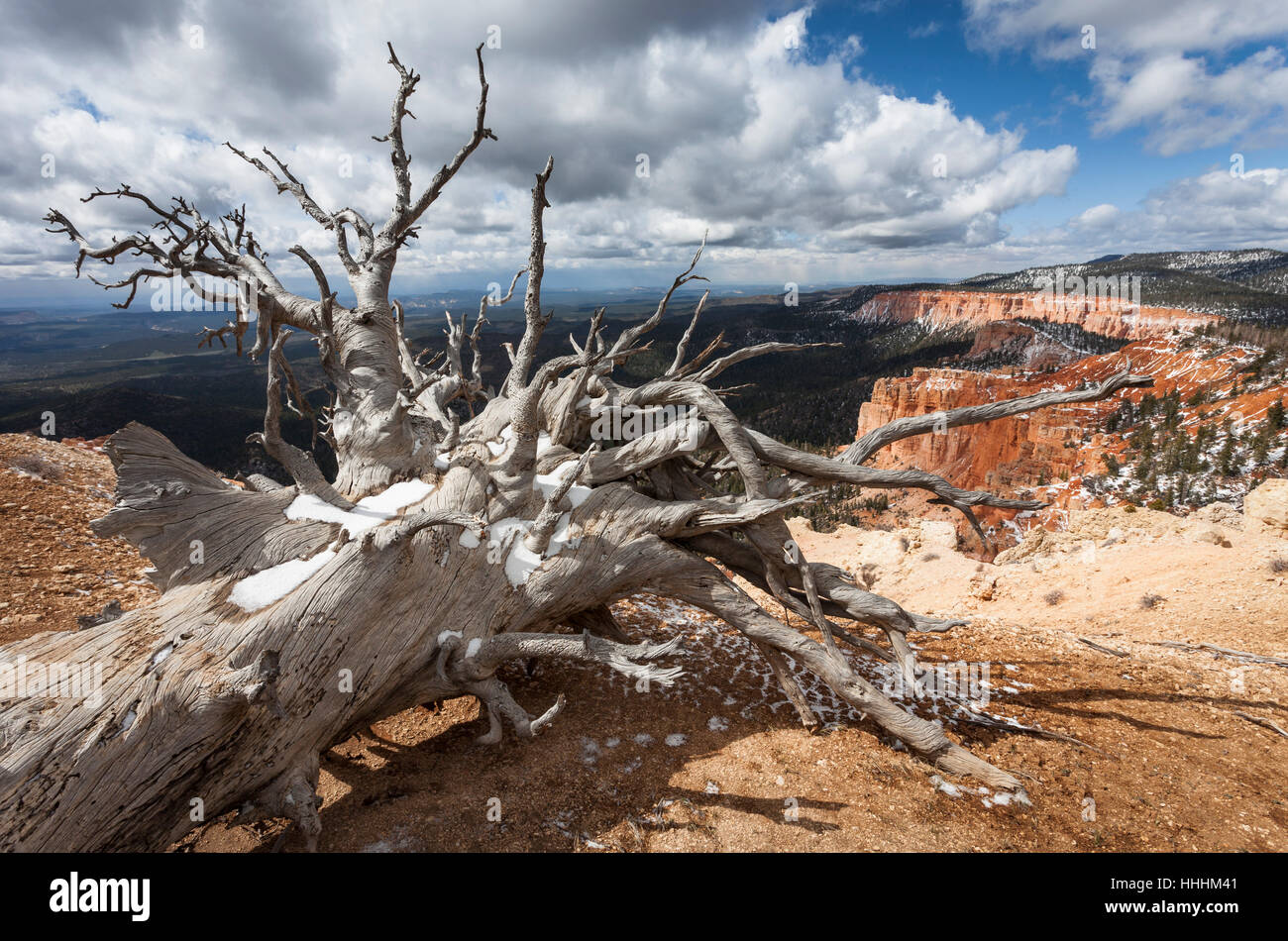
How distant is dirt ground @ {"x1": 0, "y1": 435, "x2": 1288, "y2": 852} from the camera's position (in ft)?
14.7

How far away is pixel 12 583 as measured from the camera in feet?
22.7

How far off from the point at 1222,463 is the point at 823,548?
145 feet

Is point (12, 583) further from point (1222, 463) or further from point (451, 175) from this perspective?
point (1222, 463)

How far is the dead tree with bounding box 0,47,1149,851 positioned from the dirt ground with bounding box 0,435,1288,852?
0.51 m

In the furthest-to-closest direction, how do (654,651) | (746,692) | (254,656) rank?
(746,692)
(654,651)
(254,656)

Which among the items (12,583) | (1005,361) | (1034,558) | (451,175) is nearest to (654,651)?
(451,175)

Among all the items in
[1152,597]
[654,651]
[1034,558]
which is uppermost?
[654,651]

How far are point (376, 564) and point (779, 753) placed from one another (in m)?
4.32

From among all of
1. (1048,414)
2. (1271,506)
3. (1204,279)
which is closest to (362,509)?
(1271,506)

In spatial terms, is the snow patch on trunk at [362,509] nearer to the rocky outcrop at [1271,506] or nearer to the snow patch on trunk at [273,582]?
the snow patch on trunk at [273,582]

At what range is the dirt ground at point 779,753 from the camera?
14.7ft

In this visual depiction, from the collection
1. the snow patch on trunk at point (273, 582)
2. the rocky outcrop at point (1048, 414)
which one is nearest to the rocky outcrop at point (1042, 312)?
the rocky outcrop at point (1048, 414)

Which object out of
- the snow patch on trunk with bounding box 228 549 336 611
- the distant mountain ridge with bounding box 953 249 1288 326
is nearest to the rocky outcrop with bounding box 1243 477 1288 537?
the snow patch on trunk with bounding box 228 549 336 611

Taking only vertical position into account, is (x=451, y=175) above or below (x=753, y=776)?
above
